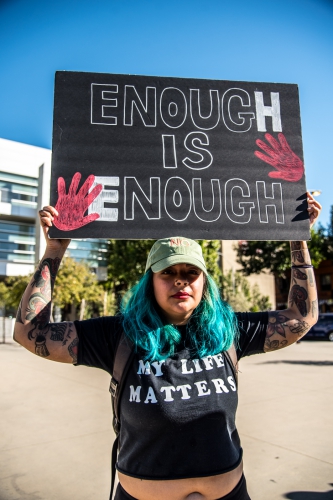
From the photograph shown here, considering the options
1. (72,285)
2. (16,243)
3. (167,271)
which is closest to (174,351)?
(167,271)

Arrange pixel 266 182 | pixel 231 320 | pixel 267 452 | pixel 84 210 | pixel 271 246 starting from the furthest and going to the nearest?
pixel 271 246 → pixel 267 452 → pixel 266 182 → pixel 84 210 → pixel 231 320

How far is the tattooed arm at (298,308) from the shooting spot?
203 cm

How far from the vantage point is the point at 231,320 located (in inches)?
77.7

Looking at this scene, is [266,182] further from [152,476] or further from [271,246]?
[271,246]

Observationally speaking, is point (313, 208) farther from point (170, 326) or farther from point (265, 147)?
point (170, 326)

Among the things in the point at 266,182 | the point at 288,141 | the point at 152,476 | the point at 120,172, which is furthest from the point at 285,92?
the point at 152,476

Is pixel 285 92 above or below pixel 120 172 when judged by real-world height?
above

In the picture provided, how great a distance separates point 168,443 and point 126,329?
1.70 ft

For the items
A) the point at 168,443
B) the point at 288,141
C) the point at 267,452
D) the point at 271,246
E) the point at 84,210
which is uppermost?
the point at 271,246

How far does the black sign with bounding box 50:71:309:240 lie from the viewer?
2219 millimetres

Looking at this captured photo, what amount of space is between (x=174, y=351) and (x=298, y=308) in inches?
30.4

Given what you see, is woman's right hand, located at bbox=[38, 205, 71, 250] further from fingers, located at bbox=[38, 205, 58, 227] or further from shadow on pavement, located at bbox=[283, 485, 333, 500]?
shadow on pavement, located at bbox=[283, 485, 333, 500]

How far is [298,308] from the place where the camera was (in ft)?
7.07

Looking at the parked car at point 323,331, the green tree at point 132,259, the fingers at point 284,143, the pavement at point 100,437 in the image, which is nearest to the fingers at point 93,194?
the fingers at point 284,143
